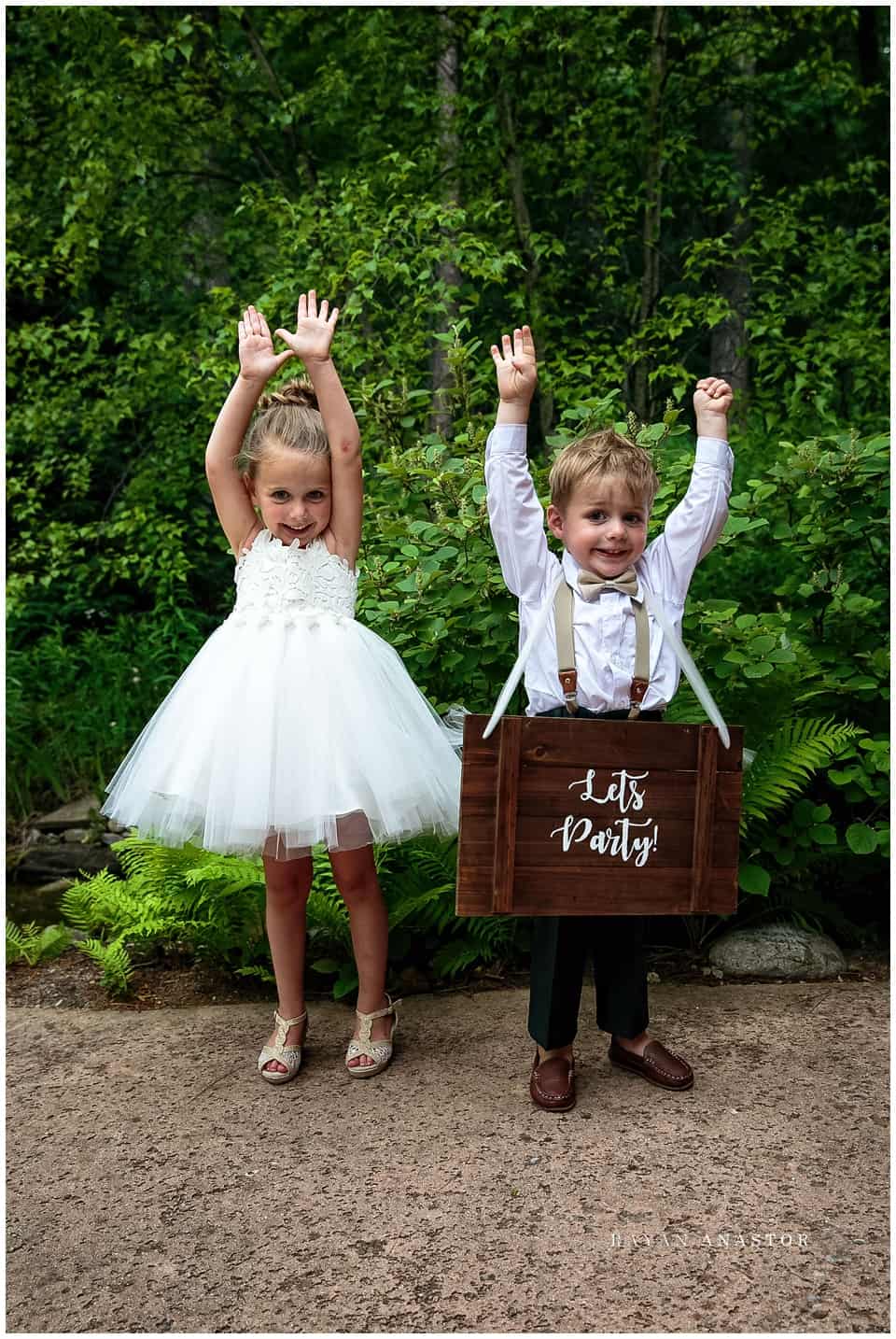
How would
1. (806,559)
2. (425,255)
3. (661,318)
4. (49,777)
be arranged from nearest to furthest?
(806,559), (425,255), (661,318), (49,777)

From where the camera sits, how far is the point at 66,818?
6023 mm

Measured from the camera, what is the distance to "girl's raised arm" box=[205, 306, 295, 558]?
3004 mm

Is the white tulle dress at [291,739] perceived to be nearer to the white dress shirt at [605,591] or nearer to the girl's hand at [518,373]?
the white dress shirt at [605,591]

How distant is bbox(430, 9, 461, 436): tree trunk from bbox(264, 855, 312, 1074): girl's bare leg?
10.7ft

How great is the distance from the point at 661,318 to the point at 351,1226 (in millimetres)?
4750

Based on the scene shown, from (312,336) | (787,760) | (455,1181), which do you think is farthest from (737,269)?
(455,1181)

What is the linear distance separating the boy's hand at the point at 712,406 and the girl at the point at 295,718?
0.94 m

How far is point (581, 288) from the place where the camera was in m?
6.64

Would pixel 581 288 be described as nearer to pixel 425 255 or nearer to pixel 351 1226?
pixel 425 255

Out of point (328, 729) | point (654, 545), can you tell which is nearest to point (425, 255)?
point (654, 545)

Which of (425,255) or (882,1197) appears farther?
(425,255)

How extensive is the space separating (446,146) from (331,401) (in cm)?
391

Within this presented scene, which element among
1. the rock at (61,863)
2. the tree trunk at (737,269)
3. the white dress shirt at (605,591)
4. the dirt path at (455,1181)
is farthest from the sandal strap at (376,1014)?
the tree trunk at (737,269)

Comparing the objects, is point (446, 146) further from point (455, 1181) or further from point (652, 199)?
point (455, 1181)
